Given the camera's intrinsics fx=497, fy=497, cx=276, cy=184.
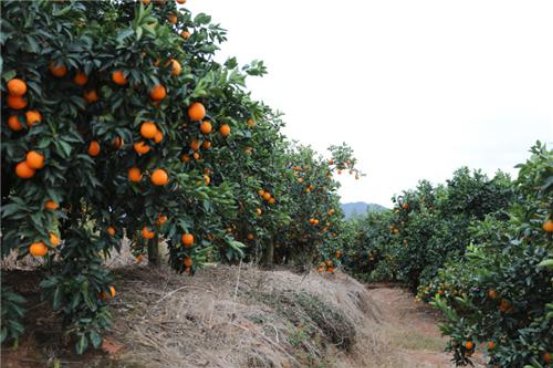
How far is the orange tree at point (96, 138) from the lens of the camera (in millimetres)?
2797

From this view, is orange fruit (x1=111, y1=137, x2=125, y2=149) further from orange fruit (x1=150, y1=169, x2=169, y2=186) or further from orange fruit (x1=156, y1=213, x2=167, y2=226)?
orange fruit (x1=156, y1=213, x2=167, y2=226)

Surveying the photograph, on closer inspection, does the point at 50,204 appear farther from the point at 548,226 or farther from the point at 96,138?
the point at 548,226

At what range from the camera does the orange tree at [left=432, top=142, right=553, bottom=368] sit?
336 centimetres

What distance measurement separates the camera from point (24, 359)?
10.5 feet

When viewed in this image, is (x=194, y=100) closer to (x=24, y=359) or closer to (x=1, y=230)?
(x=1, y=230)

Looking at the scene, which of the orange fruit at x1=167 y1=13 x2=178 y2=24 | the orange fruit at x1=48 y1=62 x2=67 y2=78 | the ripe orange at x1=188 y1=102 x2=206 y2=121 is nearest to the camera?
the orange fruit at x1=48 y1=62 x2=67 y2=78

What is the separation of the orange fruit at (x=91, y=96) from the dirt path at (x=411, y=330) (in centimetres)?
551

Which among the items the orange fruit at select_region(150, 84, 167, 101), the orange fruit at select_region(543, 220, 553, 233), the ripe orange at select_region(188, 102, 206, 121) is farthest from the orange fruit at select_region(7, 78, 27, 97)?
the orange fruit at select_region(543, 220, 553, 233)

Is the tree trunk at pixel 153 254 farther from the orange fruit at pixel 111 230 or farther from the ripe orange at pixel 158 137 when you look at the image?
the ripe orange at pixel 158 137

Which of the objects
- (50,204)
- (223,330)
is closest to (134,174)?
(50,204)

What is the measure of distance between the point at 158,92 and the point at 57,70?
622 mm

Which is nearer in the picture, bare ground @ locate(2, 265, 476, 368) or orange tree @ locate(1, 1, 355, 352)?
orange tree @ locate(1, 1, 355, 352)

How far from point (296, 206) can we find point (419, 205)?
5.57 metres

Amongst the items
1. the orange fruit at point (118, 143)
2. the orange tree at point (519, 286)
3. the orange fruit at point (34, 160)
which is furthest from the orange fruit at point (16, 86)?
the orange tree at point (519, 286)
